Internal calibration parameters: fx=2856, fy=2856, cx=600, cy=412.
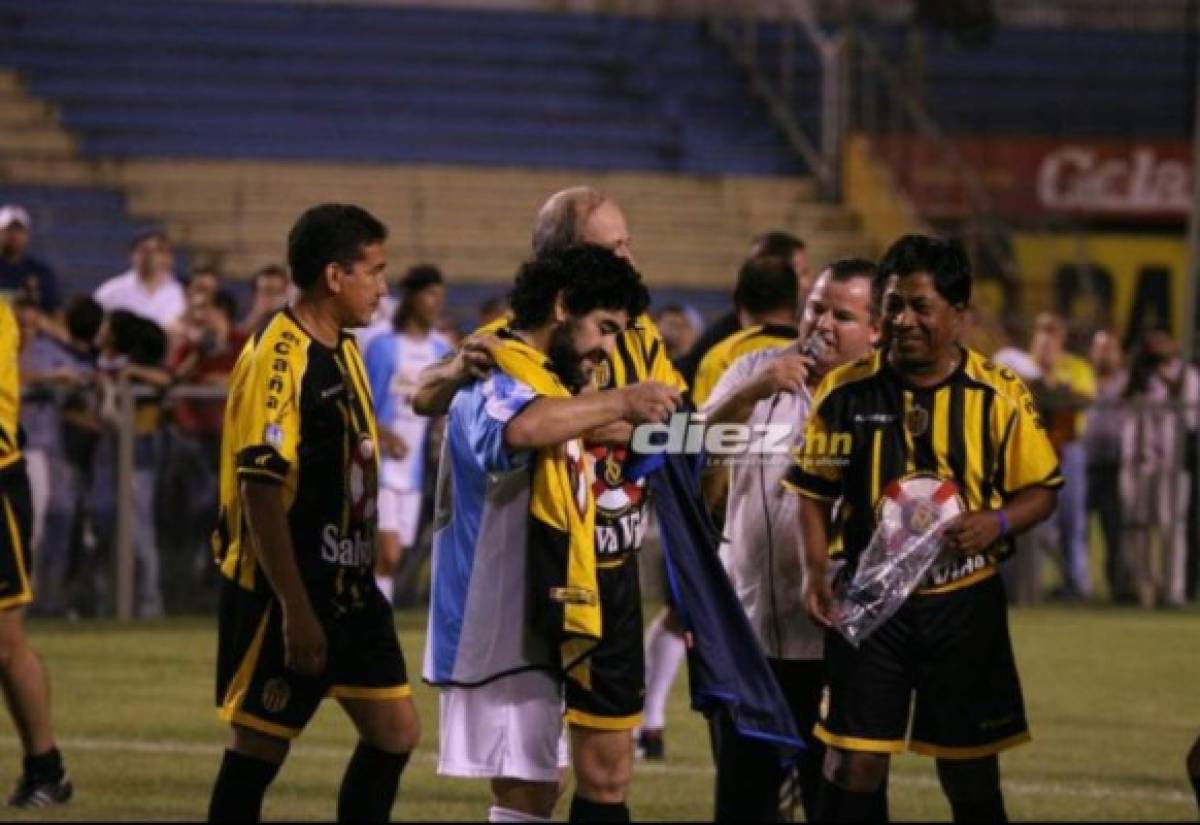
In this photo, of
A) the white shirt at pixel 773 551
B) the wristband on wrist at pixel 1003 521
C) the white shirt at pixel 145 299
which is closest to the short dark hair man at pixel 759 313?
the white shirt at pixel 773 551

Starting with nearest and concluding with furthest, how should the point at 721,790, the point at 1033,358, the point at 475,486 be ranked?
the point at 475,486, the point at 721,790, the point at 1033,358

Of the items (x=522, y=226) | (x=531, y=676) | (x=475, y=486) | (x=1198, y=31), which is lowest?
(x=531, y=676)

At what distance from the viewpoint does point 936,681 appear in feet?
25.5

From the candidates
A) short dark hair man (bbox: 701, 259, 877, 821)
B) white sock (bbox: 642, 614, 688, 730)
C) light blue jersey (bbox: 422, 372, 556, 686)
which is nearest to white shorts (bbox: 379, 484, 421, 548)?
white sock (bbox: 642, 614, 688, 730)

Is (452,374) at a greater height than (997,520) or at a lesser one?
greater

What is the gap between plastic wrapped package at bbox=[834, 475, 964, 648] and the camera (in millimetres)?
7605

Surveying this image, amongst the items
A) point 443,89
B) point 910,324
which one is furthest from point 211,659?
point 443,89

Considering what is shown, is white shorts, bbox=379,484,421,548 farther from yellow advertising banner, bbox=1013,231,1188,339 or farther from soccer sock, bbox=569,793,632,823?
yellow advertising banner, bbox=1013,231,1188,339

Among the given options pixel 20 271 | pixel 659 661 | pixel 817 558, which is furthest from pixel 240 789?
pixel 20 271

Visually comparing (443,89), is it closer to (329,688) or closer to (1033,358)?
(1033,358)

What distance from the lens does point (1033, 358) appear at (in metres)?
21.4

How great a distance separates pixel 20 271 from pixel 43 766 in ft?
28.5

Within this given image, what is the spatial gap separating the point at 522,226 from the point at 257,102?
3113 millimetres

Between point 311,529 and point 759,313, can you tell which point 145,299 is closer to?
point 759,313
